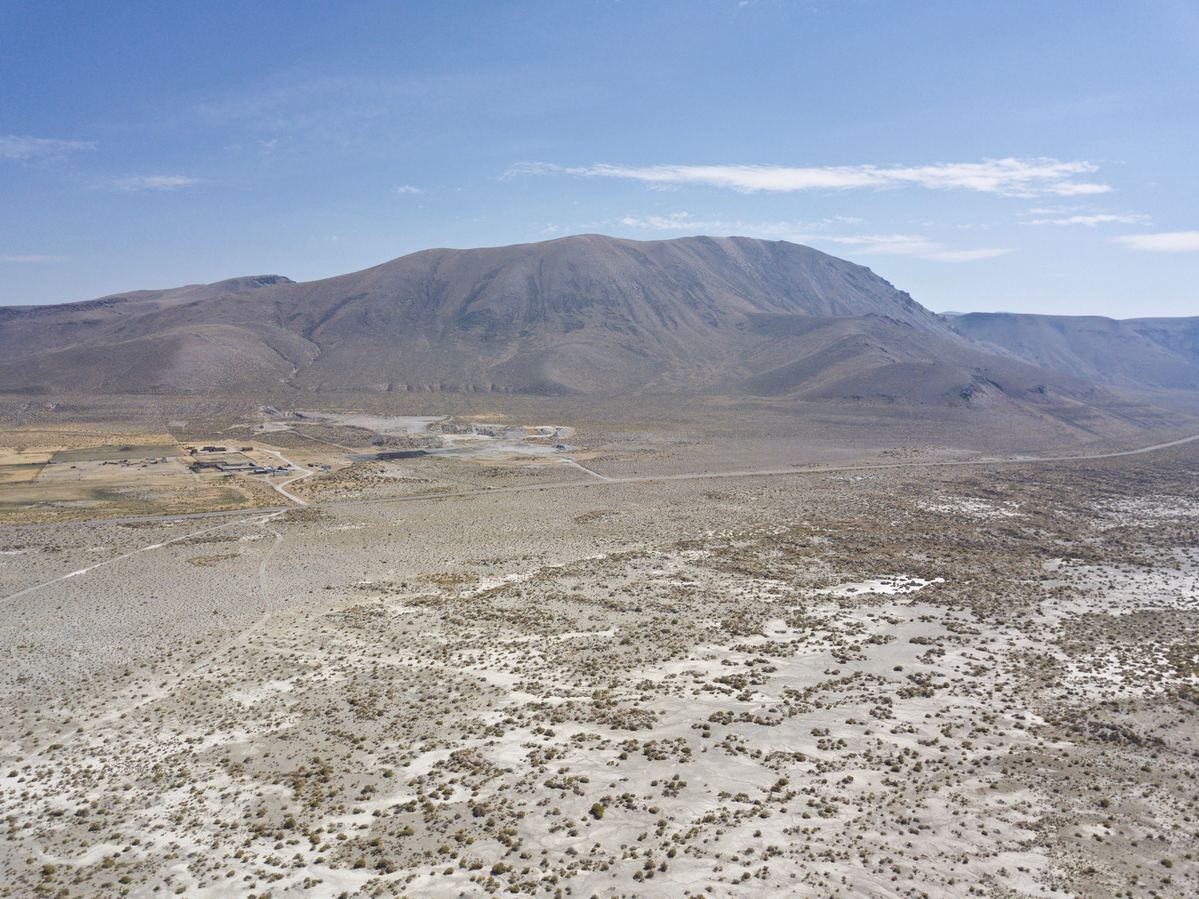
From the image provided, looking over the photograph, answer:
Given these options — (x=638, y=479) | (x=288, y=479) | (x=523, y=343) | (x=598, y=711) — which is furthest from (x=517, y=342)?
(x=598, y=711)

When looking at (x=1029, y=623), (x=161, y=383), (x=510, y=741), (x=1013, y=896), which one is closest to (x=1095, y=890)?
(x=1013, y=896)

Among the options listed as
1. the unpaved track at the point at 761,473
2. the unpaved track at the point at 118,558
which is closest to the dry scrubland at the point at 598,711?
the unpaved track at the point at 118,558

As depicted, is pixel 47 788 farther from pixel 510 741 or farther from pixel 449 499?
pixel 449 499

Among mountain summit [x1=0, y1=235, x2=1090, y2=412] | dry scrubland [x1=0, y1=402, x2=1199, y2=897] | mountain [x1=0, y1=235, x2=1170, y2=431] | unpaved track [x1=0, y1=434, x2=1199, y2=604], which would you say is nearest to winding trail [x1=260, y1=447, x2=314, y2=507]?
unpaved track [x1=0, y1=434, x2=1199, y2=604]

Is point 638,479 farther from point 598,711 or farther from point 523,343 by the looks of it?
point 523,343

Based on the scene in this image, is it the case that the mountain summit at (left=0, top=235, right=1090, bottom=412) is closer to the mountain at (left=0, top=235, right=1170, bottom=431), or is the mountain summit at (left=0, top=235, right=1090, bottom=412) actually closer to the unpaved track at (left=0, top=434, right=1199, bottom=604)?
the mountain at (left=0, top=235, right=1170, bottom=431)
